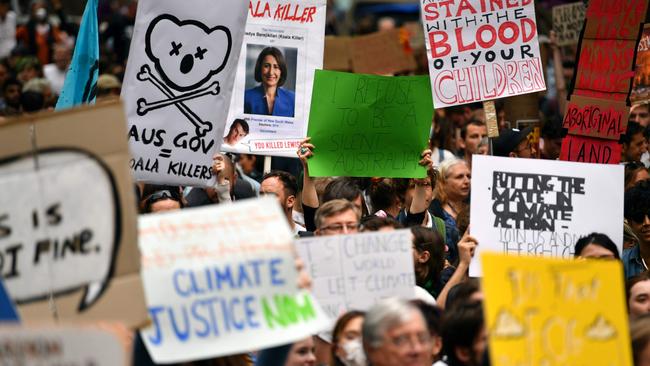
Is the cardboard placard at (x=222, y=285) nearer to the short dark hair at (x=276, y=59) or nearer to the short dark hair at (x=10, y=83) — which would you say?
the short dark hair at (x=276, y=59)

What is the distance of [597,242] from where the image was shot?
23.3 ft

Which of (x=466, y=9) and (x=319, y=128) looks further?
(x=466, y=9)

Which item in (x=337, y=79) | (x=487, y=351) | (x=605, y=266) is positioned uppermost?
(x=337, y=79)

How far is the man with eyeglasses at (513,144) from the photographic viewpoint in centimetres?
1033

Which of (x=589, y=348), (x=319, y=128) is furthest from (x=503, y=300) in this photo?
(x=319, y=128)

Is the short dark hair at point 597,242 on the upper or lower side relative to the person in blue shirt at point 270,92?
lower

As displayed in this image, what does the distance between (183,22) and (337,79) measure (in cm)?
121

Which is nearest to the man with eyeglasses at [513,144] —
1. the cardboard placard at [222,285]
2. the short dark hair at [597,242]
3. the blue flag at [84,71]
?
the short dark hair at [597,242]

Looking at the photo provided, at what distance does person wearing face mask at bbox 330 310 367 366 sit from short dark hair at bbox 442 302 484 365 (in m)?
0.42

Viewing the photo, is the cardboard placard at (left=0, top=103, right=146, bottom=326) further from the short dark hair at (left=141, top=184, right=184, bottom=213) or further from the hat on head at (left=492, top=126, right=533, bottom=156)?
the hat on head at (left=492, top=126, right=533, bottom=156)

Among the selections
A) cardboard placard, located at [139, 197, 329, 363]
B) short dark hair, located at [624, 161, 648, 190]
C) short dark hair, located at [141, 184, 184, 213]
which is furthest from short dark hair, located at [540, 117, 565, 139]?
cardboard placard, located at [139, 197, 329, 363]

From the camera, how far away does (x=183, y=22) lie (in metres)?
8.03

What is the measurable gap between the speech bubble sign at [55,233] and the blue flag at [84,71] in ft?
12.8

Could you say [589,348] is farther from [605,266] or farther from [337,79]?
[337,79]
